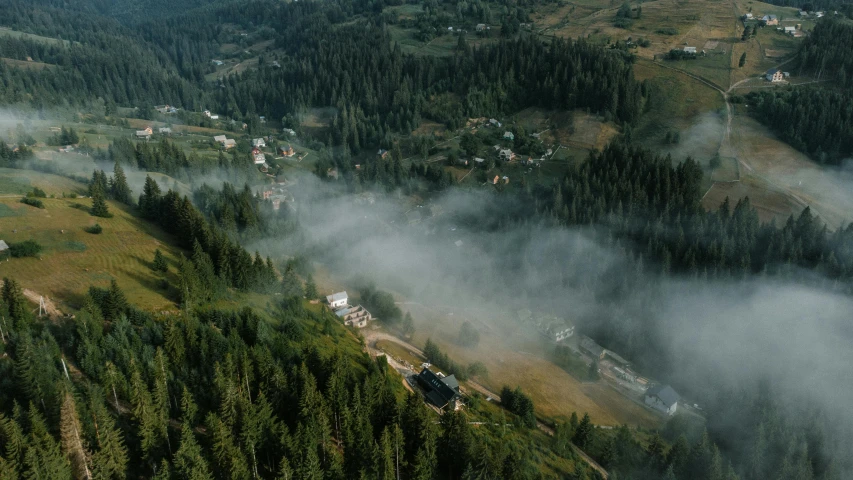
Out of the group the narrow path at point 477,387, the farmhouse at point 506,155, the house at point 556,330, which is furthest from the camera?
the farmhouse at point 506,155

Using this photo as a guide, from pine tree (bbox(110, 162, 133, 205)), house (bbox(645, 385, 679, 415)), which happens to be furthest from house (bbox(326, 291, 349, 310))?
house (bbox(645, 385, 679, 415))

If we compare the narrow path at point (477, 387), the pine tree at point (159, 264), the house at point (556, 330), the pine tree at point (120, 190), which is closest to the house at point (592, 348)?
the house at point (556, 330)

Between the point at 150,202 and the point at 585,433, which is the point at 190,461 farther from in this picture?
the point at 150,202

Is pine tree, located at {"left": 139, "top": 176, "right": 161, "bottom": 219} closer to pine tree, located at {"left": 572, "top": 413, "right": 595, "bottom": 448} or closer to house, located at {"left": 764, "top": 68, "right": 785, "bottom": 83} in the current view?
pine tree, located at {"left": 572, "top": 413, "right": 595, "bottom": 448}

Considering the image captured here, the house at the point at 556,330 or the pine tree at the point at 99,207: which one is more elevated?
the pine tree at the point at 99,207

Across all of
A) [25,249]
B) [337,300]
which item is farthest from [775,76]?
[25,249]

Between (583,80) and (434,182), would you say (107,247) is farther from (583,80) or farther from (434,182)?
(583,80)

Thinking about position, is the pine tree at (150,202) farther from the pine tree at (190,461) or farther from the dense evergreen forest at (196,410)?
the pine tree at (190,461)
